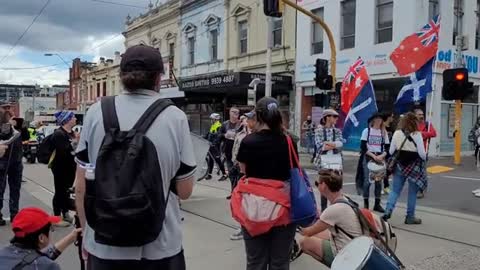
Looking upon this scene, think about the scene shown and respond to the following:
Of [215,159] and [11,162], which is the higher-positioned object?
[11,162]

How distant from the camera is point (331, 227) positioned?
4.42 meters

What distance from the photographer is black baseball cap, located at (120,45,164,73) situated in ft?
8.42

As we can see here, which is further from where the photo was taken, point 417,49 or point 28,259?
point 417,49

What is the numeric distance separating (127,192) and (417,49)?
16.4 meters

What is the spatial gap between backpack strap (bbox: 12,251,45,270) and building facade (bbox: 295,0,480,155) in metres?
15.8

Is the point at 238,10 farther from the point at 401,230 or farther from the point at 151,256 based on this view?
the point at 151,256

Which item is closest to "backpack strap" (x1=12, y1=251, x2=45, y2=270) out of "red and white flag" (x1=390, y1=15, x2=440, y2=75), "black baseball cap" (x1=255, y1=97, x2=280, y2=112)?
"black baseball cap" (x1=255, y1=97, x2=280, y2=112)

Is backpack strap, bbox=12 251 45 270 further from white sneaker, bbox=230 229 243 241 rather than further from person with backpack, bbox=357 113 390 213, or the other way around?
person with backpack, bbox=357 113 390 213

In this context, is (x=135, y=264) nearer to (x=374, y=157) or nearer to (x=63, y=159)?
(x=63, y=159)

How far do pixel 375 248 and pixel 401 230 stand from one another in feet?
15.0

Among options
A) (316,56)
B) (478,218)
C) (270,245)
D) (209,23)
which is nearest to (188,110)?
(209,23)

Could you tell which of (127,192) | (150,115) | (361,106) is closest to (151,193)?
(127,192)

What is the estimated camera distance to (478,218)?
336 inches

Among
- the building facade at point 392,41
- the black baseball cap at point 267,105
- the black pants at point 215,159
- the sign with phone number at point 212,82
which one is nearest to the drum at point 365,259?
the black baseball cap at point 267,105
